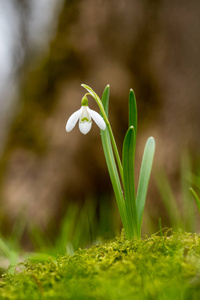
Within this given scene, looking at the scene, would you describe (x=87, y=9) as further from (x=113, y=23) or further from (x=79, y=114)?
(x=79, y=114)

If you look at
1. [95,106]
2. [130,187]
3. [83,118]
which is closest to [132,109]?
[83,118]

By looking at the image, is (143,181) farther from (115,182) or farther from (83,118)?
(83,118)

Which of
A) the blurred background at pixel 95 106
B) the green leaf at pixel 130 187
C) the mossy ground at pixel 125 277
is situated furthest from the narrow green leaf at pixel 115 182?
the blurred background at pixel 95 106

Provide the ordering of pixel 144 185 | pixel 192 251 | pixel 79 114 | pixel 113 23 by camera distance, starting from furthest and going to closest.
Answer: pixel 113 23 → pixel 144 185 → pixel 79 114 → pixel 192 251

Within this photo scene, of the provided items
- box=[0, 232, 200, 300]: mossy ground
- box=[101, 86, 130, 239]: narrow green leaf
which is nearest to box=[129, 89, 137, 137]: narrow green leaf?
A: box=[101, 86, 130, 239]: narrow green leaf

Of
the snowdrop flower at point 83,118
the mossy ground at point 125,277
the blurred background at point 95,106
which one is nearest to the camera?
the mossy ground at point 125,277

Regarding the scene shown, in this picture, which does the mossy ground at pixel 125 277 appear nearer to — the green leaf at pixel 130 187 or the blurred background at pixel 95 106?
the green leaf at pixel 130 187

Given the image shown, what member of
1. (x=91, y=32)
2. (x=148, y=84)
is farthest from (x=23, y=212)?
(x=91, y=32)
